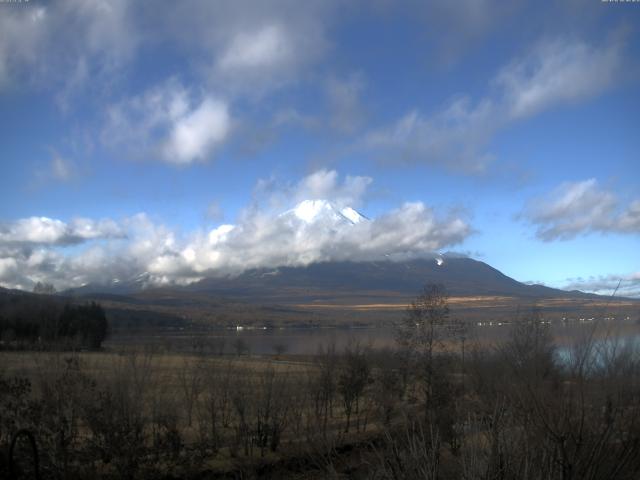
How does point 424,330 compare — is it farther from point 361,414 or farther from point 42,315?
point 42,315

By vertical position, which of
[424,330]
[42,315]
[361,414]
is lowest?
[361,414]

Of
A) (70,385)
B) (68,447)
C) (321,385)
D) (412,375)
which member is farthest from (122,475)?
(412,375)

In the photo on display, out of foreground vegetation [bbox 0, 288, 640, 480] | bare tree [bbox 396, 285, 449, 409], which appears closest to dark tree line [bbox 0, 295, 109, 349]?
foreground vegetation [bbox 0, 288, 640, 480]

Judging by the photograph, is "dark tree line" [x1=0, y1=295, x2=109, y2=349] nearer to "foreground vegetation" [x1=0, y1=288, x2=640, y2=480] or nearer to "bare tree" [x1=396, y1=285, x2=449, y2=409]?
"foreground vegetation" [x1=0, y1=288, x2=640, y2=480]

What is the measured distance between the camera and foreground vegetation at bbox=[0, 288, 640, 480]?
6250 mm

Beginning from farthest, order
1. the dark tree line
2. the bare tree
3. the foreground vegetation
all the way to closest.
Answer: the dark tree line < the bare tree < the foreground vegetation

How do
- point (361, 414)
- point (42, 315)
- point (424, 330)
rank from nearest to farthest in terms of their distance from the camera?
1. point (424, 330)
2. point (361, 414)
3. point (42, 315)

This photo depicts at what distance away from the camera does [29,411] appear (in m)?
13.2

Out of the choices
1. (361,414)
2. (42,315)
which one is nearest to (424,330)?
(361,414)

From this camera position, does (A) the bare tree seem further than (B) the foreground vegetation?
Yes

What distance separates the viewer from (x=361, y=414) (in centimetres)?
2995

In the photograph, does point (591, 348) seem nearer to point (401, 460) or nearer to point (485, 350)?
point (401, 460)

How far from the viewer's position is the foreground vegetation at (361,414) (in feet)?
20.5

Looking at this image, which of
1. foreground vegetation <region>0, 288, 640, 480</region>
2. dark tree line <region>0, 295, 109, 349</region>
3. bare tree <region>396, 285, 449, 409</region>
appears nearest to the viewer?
foreground vegetation <region>0, 288, 640, 480</region>
